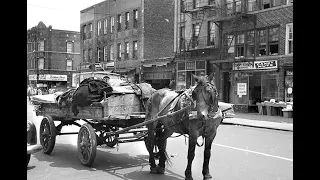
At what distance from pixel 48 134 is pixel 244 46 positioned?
752 inches

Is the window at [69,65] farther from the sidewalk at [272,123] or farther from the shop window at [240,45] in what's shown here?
the sidewalk at [272,123]

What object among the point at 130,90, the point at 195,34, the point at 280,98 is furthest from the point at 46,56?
the point at 130,90

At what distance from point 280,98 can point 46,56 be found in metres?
51.2

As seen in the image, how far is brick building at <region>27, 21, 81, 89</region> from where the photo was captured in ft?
212

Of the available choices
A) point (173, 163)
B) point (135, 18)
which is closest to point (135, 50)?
point (135, 18)

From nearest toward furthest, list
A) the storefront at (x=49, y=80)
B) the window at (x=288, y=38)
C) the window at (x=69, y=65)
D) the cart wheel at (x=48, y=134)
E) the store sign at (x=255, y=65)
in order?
the cart wheel at (x=48, y=134)
the window at (x=288, y=38)
the store sign at (x=255, y=65)
the storefront at (x=49, y=80)
the window at (x=69, y=65)

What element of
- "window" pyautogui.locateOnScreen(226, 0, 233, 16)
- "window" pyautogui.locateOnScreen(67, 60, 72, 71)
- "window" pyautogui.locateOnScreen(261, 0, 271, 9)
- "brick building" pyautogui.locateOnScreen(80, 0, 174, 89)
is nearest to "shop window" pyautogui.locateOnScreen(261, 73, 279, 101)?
"window" pyautogui.locateOnScreen(261, 0, 271, 9)

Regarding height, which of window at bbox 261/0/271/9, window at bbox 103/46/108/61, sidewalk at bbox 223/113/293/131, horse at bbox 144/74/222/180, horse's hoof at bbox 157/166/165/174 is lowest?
sidewalk at bbox 223/113/293/131

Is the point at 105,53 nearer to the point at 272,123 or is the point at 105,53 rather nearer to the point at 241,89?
the point at 241,89

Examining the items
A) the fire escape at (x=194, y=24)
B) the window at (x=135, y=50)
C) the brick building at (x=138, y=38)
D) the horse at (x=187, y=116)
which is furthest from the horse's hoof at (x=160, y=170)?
the window at (x=135, y=50)

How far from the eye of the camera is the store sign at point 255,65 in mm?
23406

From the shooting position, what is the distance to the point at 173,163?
829 cm

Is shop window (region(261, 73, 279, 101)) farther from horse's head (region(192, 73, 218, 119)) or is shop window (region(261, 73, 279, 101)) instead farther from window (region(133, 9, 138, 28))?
horse's head (region(192, 73, 218, 119))
